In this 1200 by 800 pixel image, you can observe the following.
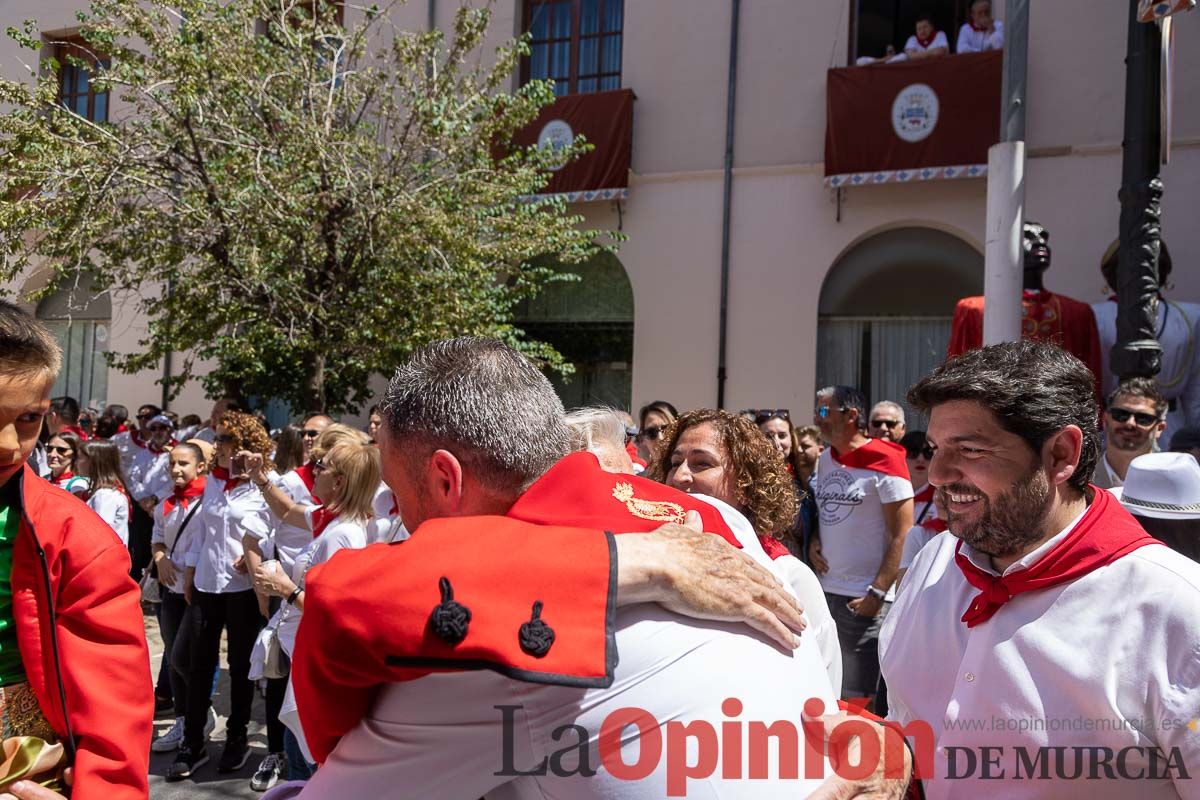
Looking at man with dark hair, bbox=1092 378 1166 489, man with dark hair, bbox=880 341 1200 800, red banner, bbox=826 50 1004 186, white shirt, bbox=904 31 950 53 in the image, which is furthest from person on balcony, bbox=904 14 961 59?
man with dark hair, bbox=880 341 1200 800

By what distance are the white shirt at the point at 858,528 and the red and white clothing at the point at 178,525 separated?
3.84 m

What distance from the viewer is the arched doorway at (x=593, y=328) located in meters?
13.8

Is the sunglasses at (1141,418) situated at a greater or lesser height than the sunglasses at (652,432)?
greater

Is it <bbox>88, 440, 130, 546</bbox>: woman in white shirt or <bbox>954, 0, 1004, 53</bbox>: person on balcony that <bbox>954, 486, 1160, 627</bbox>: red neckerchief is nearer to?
<bbox>88, 440, 130, 546</bbox>: woman in white shirt

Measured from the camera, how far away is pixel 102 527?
2.21 metres

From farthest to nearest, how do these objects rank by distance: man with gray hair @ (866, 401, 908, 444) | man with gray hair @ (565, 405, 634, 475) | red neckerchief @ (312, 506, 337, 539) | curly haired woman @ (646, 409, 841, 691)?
1. man with gray hair @ (866, 401, 908, 444)
2. red neckerchief @ (312, 506, 337, 539)
3. curly haired woman @ (646, 409, 841, 691)
4. man with gray hair @ (565, 405, 634, 475)

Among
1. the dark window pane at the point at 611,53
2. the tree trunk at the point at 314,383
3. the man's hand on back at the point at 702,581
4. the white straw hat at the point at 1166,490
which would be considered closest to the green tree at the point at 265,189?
the tree trunk at the point at 314,383

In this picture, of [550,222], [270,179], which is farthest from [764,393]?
[270,179]

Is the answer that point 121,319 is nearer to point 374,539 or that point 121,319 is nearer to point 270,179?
point 270,179

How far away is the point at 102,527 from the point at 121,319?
50.5ft

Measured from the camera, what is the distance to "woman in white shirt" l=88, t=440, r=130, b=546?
6.29m

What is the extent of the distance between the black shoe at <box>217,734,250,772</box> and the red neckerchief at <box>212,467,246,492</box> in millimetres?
1490

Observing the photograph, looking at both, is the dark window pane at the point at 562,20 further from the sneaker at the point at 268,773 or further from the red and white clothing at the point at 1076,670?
the red and white clothing at the point at 1076,670

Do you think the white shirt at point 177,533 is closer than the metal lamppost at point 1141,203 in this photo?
No
